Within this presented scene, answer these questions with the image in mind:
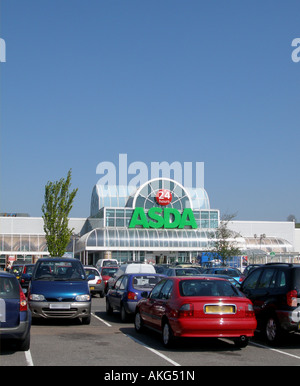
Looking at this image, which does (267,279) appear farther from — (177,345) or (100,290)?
(100,290)

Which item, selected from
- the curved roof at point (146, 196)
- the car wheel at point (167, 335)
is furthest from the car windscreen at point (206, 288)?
the curved roof at point (146, 196)

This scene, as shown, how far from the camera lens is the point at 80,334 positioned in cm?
1372

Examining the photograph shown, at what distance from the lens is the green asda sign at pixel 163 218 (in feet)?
221

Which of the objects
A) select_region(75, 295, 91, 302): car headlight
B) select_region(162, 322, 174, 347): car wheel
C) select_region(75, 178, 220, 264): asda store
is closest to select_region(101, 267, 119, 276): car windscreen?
select_region(75, 295, 91, 302): car headlight

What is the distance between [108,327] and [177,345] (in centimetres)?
396

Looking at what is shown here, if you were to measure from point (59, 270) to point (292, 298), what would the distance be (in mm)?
7614

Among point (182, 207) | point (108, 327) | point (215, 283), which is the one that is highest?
point (182, 207)

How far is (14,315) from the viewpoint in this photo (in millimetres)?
10328

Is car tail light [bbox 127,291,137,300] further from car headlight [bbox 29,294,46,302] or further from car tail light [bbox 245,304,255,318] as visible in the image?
car tail light [bbox 245,304,255,318]

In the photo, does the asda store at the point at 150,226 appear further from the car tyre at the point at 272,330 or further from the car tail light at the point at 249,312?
the car tail light at the point at 249,312

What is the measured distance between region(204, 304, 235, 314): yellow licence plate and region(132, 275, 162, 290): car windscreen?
5.85 meters

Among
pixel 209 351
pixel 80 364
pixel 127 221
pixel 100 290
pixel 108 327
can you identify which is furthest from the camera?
pixel 127 221

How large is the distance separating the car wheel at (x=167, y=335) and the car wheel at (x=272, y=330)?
228 centimetres
